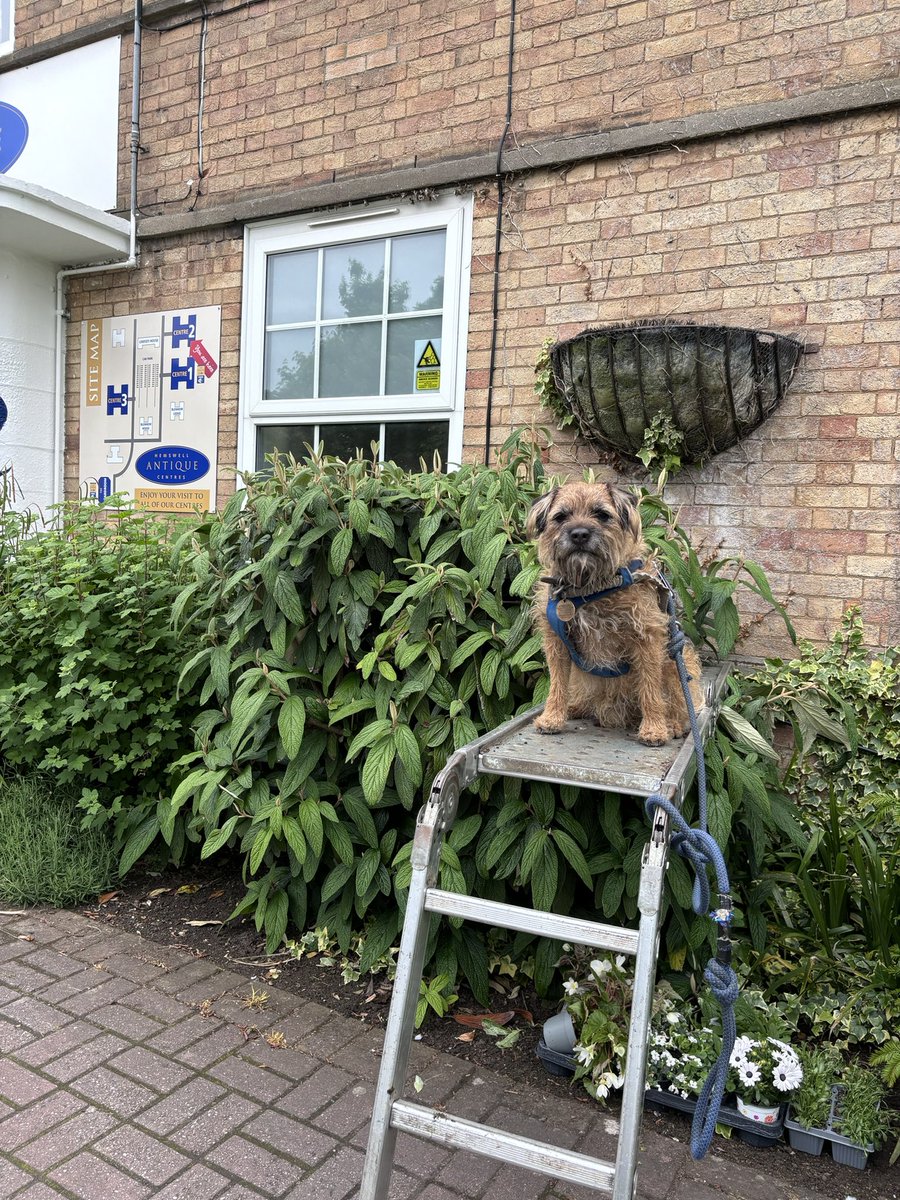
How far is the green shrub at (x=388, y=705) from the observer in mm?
3100

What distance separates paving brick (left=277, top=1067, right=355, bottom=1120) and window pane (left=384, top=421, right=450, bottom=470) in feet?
11.8

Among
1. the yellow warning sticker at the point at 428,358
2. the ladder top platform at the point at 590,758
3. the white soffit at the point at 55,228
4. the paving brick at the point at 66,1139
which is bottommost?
the paving brick at the point at 66,1139

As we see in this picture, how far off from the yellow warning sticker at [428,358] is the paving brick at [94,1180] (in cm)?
443

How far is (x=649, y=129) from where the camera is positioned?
179 inches

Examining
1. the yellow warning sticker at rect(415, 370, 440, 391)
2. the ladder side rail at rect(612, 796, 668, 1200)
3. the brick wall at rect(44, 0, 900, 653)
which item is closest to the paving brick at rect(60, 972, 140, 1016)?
the ladder side rail at rect(612, 796, 668, 1200)

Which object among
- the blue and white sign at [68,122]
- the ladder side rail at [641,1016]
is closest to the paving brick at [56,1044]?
the ladder side rail at [641,1016]

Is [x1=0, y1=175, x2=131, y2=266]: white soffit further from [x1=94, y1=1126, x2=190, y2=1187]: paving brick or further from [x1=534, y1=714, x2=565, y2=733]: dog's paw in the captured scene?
[x1=94, y1=1126, x2=190, y2=1187]: paving brick

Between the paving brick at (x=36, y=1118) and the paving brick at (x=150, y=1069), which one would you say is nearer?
the paving brick at (x=36, y=1118)

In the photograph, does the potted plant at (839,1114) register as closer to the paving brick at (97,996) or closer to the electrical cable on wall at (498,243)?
the paving brick at (97,996)

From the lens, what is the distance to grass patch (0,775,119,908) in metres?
4.11

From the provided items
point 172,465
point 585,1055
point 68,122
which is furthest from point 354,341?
point 585,1055

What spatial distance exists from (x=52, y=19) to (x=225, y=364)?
3699 millimetres

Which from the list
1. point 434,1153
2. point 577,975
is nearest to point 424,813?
point 434,1153

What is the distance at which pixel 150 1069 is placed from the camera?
2.88 m
